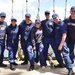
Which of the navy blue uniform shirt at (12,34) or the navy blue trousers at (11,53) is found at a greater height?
the navy blue uniform shirt at (12,34)

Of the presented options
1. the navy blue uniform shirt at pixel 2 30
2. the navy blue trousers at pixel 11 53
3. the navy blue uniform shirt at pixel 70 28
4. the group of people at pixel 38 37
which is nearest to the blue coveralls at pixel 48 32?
the group of people at pixel 38 37

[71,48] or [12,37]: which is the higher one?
[12,37]

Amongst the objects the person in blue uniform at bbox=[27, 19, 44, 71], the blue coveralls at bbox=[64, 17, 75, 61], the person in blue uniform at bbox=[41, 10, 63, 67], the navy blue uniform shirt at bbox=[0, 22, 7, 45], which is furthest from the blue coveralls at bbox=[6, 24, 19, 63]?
the blue coveralls at bbox=[64, 17, 75, 61]

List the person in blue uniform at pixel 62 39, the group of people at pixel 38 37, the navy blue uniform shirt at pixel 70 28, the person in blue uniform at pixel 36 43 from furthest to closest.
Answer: the person in blue uniform at pixel 36 43
the group of people at pixel 38 37
the navy blue uniform shirt at pixel 70 28
the person in blue uniform at pixel 62 39

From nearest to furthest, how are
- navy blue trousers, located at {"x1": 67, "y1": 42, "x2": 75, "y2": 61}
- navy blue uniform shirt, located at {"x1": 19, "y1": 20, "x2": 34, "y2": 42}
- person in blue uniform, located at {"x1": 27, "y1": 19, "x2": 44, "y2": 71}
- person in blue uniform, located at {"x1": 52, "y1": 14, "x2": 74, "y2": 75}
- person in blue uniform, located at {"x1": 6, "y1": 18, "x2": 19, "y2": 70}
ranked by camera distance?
person in blue uniform, located at {"x1": 52, "y1": 14, "x2": 74, "y2": 75}, navy blue trousers, located at {"x1": 67, "y1": 42, "x2": 75, "y2": 61}, person in blue uniform, located at {"x1": 27, "y1": 19, "x2": 44, "y2": 71}, navy blue uniform shirt, located at {"x1": 19, "y1": 20, "x2": 34, "y2": 42}, person in blue uniform, located at {"x1": 6, "y1": 18, "x2": 19, "y2": 70}

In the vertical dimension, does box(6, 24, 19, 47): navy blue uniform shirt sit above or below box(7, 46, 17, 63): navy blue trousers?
above

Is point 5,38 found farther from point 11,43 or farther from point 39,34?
point 39,34

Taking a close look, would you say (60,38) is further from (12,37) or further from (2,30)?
(2,30)

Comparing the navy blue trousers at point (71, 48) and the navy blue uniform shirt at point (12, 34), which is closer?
the navy blue trousers at point (71, 48)

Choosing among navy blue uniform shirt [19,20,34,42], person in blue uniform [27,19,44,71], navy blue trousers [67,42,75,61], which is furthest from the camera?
navy blue uniform shirt [19,20,34,42]

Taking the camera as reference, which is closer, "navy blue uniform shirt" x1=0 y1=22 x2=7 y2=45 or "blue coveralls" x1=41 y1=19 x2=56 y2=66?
"blue coveralls" x1=41 y1=19 x2=56 y2=66

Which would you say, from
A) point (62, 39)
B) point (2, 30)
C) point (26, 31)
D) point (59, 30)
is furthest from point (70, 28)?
point (2, 30)

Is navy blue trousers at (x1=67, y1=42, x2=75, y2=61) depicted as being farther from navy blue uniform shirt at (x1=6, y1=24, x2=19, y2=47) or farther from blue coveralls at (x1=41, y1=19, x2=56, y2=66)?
navy blue uniform shirt at (x1=6, y1=24, x2=19, y2=47)

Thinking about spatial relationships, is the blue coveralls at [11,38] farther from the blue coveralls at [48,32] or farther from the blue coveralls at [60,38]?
the blue coveralls at [60,38]
